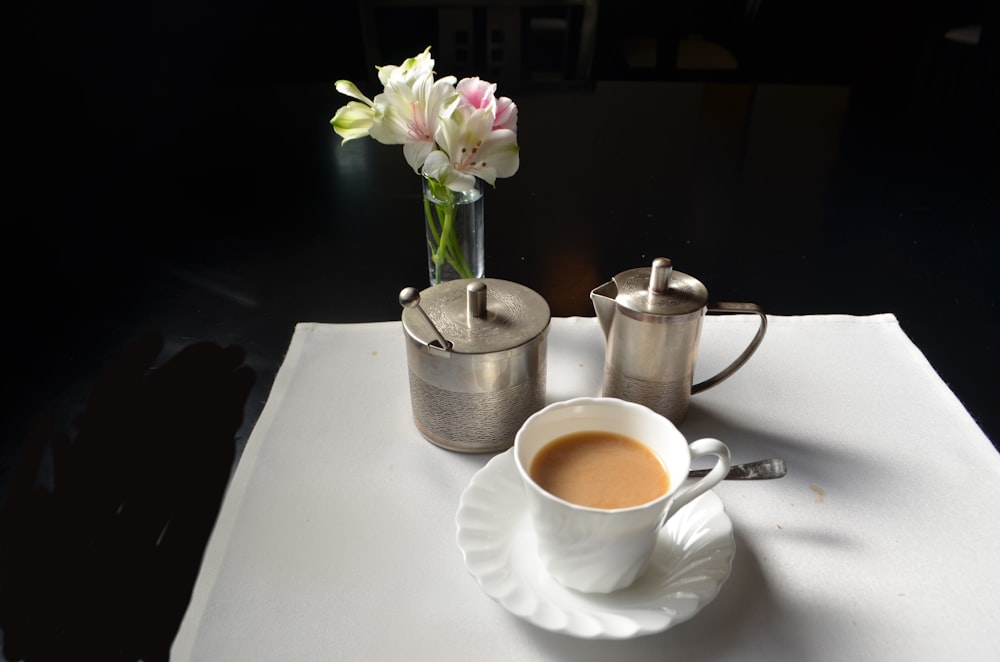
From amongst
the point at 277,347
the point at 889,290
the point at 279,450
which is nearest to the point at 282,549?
the point at 279,450

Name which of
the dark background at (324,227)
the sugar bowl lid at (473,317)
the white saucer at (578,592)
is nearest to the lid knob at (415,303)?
the sugar bowl lid at (473,317)

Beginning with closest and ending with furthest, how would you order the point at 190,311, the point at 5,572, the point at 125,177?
the point at 5,572
the point at 190,311
the point at 125,177

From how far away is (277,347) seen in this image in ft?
2.44

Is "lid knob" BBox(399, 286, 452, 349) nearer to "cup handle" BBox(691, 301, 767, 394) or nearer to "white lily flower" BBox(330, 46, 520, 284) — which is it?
"white lily flower" BBox(330, 46, 520, 284)

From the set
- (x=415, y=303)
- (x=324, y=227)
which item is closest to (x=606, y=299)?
(x=415, y=303)

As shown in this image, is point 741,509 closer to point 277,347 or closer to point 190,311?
point 277,347

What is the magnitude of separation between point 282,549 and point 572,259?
1.72ft

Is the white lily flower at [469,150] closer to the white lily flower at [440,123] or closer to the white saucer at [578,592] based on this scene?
the white lily flower at [440,123]

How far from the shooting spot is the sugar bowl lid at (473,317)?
542 mm

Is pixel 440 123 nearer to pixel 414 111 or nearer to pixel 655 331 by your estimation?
pixel 414 111

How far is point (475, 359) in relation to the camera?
0.54 metres

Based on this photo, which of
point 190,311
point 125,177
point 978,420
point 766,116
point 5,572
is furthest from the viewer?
point 766,116

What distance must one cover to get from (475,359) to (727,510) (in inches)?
8.8

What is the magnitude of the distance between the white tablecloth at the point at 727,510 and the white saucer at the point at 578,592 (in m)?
0.02
